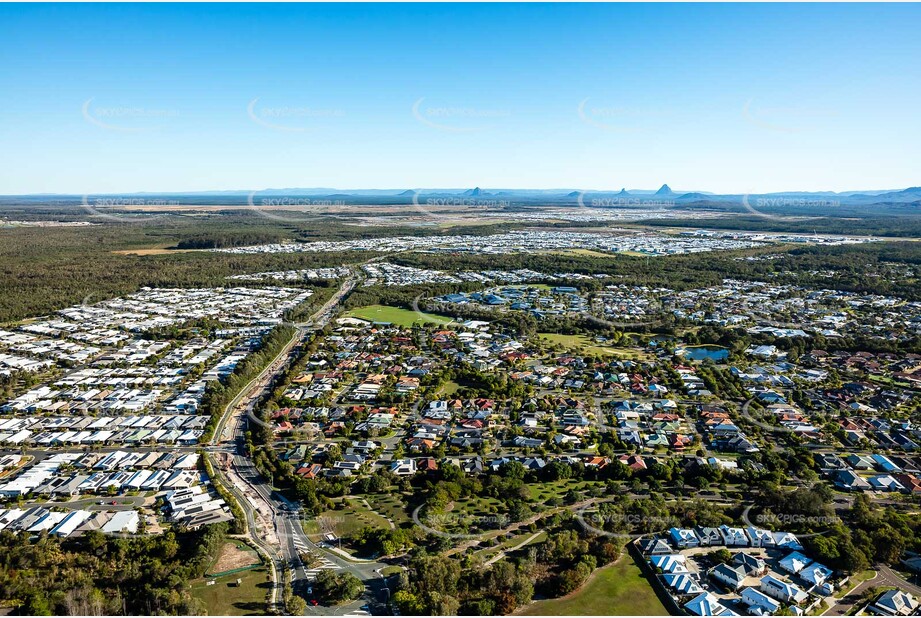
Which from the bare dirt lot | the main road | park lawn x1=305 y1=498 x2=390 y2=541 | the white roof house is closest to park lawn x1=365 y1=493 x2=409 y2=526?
park lawn x1=305 y1=498 x2=390 y2=541

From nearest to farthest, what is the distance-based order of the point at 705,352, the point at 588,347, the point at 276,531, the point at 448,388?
the point at 276,531 → the point at 448,388 → the point at 705,352 → the point at 588,347

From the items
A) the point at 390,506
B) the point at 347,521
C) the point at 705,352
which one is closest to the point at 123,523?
the point at 347,521

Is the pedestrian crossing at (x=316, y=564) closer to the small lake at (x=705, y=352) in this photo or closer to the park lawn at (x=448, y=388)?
the park lawn at (x=448, y=388)

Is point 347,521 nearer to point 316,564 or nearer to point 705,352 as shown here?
point 316,564

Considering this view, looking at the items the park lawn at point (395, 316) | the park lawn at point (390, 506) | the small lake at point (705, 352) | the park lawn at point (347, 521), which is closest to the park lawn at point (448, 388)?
the park lawn at point (390, 506)

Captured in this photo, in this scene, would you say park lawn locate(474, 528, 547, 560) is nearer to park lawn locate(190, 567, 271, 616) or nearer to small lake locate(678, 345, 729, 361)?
park lawn locate(190, 567, 271, 616)

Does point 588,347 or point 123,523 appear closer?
point 123,523
